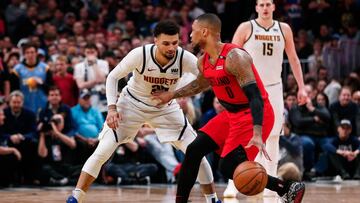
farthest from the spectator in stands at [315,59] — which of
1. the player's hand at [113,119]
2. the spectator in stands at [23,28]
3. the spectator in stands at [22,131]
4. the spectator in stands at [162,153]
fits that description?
the player's hand at [113,119]

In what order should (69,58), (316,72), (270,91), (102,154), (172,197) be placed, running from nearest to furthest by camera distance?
(102,154) < (270,91) < (172,197) < (69,58) < (316,72)

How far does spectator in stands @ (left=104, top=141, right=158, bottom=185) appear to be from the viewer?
49.0 ft

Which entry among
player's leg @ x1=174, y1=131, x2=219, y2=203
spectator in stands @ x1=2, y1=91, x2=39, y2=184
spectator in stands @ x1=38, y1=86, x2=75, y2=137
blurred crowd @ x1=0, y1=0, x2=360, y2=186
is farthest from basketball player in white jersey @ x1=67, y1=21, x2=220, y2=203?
spectator in stands @ x1=38, y1=86, x2=75, y2=137

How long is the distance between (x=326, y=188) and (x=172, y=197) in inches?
122

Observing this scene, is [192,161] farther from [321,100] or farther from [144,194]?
[321,100]

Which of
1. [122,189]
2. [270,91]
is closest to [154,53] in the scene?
[270,91]

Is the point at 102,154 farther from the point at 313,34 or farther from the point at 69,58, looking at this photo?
the point at 313,34

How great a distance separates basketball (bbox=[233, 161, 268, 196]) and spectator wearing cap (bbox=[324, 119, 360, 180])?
822cm

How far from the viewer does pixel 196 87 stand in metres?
9.12

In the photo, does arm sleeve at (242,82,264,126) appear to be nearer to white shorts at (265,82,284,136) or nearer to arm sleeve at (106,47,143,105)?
arm sleeve at (106,47,143,105)

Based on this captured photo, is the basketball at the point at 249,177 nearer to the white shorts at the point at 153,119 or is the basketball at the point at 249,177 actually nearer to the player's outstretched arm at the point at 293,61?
the white shorts at the point at 153,119

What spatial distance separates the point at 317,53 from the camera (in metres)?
20.2

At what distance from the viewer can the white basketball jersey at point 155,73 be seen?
9508 millimetres

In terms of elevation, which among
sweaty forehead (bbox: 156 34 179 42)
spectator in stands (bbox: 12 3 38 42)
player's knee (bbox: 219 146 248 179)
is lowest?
player's knee (bbox: 219 146 248 179)
